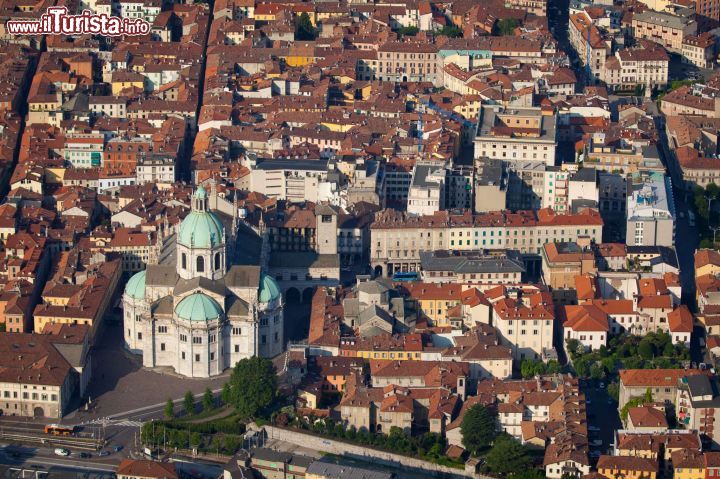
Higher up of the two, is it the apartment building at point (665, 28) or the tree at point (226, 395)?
the apartment building at point (665, 28)

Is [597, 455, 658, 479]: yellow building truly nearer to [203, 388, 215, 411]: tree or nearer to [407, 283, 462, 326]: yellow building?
[407, 283, 462, 326]: yellow building

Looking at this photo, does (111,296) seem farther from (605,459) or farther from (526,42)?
(526,42)

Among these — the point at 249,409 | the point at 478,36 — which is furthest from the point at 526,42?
the point at 249,409

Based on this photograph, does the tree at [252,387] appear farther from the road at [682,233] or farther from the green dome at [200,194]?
the road at [682,233]

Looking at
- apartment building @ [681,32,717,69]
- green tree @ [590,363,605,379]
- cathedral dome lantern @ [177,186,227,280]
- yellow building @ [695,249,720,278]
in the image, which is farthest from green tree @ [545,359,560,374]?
apartment building @ [681,32,717,69]

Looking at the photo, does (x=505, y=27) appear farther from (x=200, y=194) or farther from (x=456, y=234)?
(x=200, y=194)

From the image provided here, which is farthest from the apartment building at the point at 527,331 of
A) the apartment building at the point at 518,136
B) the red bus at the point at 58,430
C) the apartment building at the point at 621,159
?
the red bus at the point at 58,430
